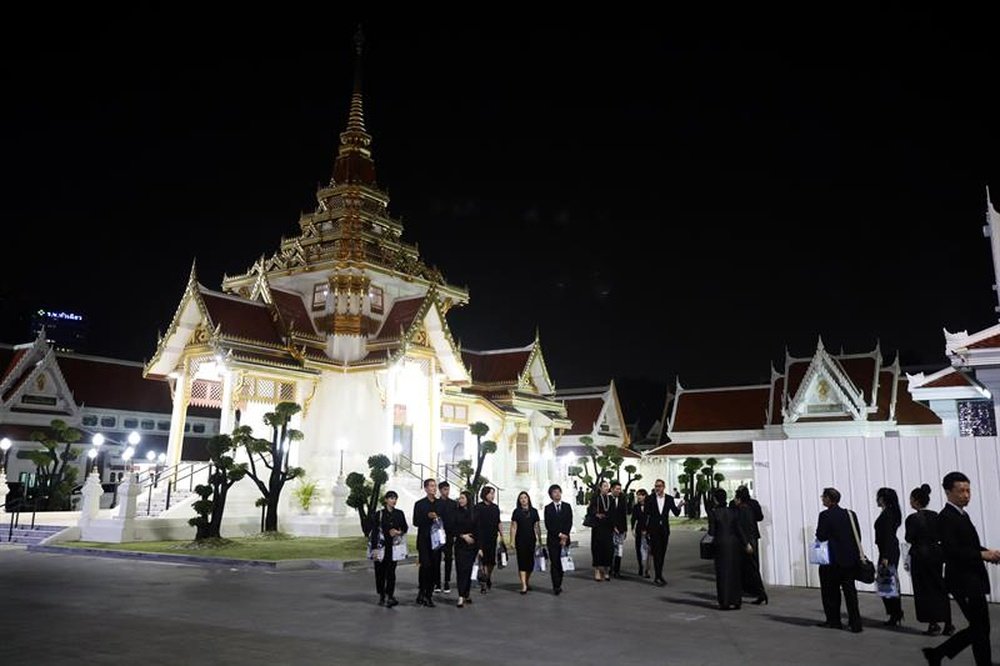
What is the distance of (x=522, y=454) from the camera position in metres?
34.1

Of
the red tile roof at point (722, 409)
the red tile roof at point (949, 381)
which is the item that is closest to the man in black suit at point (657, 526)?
the red tile roof at point (949, 381)

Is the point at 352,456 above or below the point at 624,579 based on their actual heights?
above

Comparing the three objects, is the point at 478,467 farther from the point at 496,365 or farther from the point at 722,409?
the point at 722,409

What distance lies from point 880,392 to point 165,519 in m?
31.5

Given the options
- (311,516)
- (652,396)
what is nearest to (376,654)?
(311,516)

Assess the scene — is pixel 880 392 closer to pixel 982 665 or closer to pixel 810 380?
pixel 810 380

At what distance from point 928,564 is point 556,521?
5.69m

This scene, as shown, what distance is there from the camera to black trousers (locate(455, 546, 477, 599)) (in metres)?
10.5

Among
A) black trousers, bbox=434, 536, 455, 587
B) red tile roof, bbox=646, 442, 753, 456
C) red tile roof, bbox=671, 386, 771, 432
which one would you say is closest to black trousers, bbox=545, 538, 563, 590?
black trousers, bbox=434, 536, 455, 587

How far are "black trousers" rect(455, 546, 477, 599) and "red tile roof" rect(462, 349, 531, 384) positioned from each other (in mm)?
23625

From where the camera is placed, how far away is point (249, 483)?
22.6 meters

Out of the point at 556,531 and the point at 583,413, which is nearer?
the point at 556,531

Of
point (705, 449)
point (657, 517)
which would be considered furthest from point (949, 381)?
point (705, 449)

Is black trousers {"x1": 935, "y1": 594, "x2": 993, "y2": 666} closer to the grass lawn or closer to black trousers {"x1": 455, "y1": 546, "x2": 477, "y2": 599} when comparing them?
black trousers {"x1": 455, "y1": 546, "x2": 477, "y2": 599}
